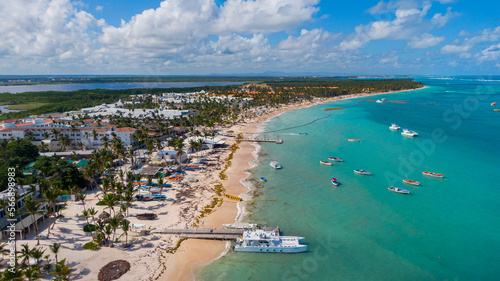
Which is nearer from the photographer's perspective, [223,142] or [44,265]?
[44,265]

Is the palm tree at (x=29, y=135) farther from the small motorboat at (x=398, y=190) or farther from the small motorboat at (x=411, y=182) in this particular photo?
the small motorboat at (x=411, y=182)

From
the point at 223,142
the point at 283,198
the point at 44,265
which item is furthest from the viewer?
the point at 223,142

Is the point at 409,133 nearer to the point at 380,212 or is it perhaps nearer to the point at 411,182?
the point at 411,182

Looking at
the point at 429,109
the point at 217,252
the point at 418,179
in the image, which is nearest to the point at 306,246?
the point at 217,252

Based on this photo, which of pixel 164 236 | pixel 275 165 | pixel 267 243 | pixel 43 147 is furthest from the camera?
pixel 43 147

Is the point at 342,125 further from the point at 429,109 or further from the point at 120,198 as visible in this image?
the point at 120,198

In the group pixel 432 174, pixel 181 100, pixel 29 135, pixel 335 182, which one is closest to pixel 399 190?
pixel 335 182

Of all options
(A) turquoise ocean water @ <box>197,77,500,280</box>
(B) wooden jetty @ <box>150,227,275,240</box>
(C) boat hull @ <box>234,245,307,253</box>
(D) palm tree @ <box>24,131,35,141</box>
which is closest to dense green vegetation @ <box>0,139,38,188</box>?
(D) palm tree @ <box>24,131,35,141</box>
